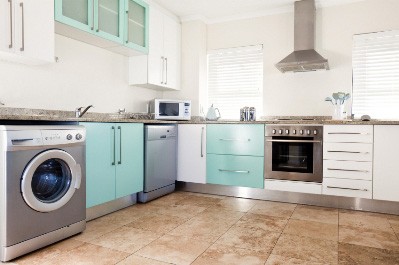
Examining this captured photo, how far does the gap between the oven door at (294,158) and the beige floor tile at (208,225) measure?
0.70 meters

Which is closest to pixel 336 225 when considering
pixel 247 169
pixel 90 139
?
pixel 247 169

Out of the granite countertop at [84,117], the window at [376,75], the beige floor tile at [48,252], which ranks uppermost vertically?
the window at [376,75]

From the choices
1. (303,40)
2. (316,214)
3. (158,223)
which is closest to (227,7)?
(303,40)

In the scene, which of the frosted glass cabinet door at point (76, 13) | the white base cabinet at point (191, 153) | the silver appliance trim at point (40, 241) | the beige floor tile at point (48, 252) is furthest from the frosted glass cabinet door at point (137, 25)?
the beige floor tile at point (48, 252)

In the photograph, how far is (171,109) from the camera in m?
3.80

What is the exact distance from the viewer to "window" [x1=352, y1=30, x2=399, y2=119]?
3.33m

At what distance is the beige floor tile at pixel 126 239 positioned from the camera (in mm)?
1990

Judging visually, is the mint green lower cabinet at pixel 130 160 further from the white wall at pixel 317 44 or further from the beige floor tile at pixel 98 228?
the white wall at pixel 317 44

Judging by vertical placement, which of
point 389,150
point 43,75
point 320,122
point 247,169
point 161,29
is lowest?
point 247,169

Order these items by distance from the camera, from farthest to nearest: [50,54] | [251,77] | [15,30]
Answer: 1. [251,77]
2. [50,54]
3. [15,30]

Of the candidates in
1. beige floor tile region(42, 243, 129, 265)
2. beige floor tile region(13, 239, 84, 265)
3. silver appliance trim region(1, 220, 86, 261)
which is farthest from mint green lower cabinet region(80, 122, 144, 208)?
beige floor tile region(42, 243, 129, 265)

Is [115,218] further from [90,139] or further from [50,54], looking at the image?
[50,54]

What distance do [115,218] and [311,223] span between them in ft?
5.52

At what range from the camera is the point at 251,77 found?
4.06 meters
